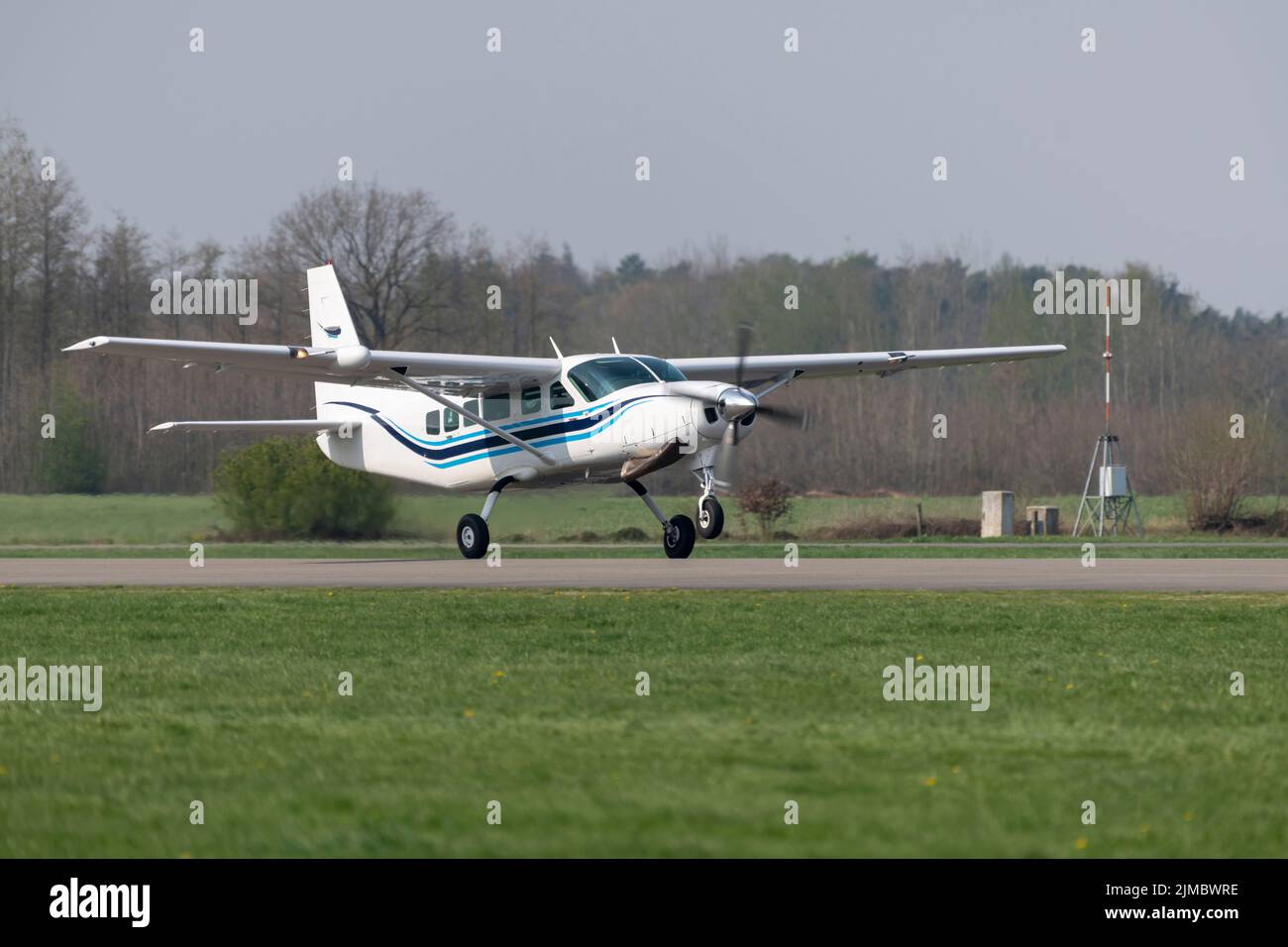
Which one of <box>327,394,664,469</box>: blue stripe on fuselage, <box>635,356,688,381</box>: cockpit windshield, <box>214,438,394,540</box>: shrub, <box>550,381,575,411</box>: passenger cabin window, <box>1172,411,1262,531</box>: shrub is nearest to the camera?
<box>635,356,688,381</box>: cockpit windshield

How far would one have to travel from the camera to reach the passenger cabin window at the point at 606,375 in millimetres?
26469

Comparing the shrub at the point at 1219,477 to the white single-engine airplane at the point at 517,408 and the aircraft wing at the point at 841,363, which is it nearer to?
the aircraft wing at the point at 841,363

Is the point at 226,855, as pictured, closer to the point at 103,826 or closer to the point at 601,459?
the point at 103,826

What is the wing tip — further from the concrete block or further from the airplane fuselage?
the concrete block

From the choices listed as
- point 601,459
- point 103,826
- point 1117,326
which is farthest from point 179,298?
point 103,826

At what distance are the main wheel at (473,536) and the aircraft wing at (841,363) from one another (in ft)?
15.2

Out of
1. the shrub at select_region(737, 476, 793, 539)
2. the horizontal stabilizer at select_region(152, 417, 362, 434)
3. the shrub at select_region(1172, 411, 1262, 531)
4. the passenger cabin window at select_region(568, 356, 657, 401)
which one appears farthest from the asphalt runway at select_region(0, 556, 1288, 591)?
the shrub at select_region(1172, 411, 1262, 531)

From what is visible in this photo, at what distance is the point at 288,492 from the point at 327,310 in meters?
5.29

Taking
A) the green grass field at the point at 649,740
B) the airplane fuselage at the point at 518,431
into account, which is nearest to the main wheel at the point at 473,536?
the airplane fuselage at the point at 518,431

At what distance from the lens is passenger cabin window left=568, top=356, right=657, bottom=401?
26.5m

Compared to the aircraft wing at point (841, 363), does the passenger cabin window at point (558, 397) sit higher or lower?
lower

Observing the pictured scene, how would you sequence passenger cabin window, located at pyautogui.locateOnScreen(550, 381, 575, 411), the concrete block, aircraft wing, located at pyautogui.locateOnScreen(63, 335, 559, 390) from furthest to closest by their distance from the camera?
the concrete block, passenger cabin window, located at pyautogui.locateOnScreen(550, 381, 575, 411), aircraft wing, located at pyautogui.locateOnScreen(63, 335, 559, 390)

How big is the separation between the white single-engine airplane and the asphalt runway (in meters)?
1.66

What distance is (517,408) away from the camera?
93.0ft
